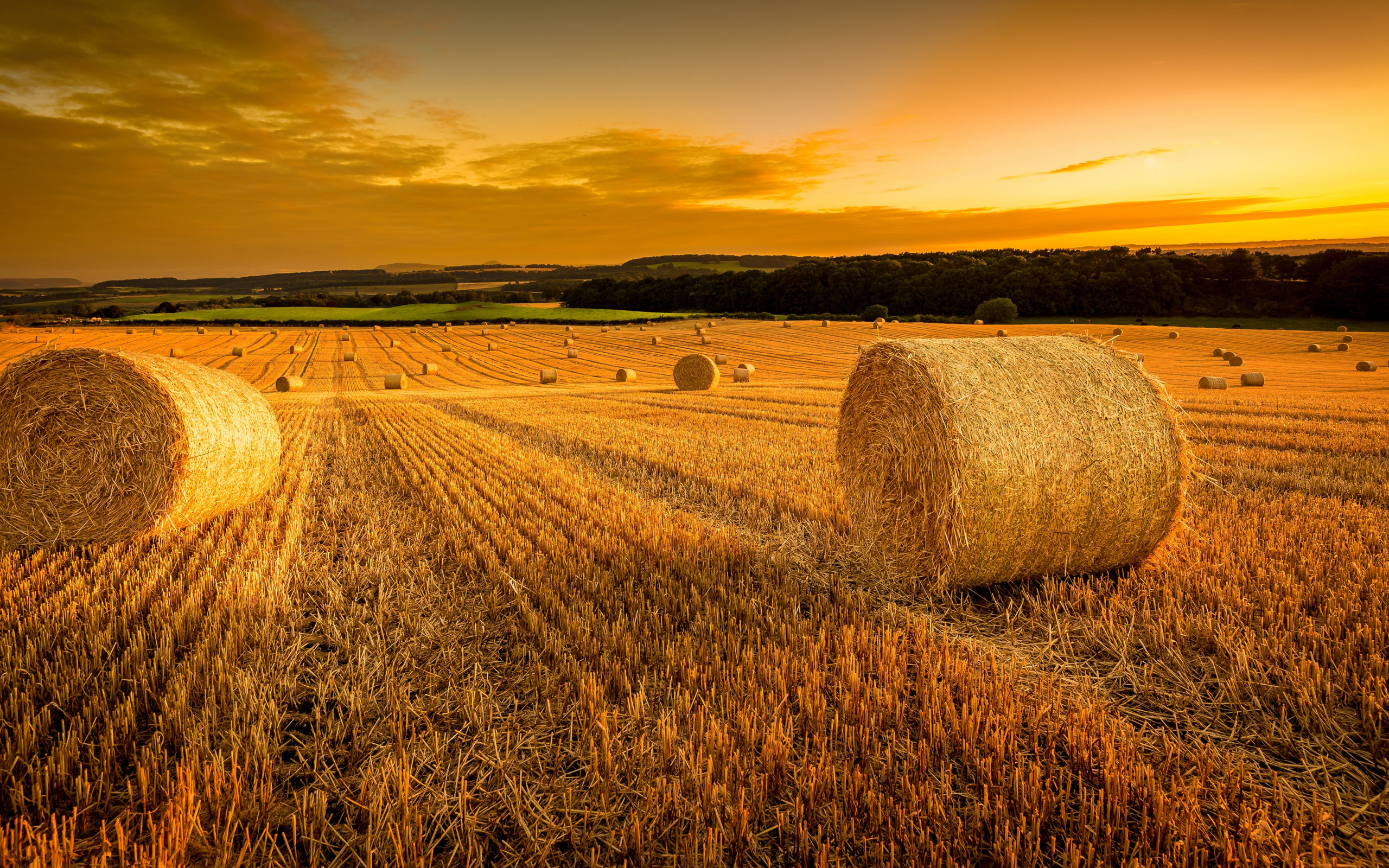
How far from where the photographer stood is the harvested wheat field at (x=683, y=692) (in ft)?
9.20

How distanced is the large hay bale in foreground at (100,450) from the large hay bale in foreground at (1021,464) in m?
7.27

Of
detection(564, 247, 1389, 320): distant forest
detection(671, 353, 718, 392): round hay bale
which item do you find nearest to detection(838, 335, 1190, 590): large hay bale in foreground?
detection(671, 353, 718, 392): round hay bale

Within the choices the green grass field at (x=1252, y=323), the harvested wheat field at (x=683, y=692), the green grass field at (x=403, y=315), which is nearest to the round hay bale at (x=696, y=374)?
the harvested wheat field at (x=683, y=692)

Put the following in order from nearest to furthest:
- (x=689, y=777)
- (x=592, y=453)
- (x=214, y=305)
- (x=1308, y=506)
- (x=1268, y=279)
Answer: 1. (x=689, y=777)
2. (x=1308, y=506)
3. (x=592, y=453)
4. (x=1268, y=279)
5. (x=214, y=305)

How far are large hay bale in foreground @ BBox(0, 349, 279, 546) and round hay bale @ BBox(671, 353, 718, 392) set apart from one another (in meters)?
19.6

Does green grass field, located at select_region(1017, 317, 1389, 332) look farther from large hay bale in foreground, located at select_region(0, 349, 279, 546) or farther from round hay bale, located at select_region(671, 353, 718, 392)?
large hay bale in foreground, located at select_region(0, 349, 279, 546)

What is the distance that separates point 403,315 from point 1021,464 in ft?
248

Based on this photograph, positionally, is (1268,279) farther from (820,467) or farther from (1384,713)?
(1384,713)

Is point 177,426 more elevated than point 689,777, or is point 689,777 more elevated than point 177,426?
point 177,426

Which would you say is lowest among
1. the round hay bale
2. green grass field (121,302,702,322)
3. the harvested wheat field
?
the harvested wheat field

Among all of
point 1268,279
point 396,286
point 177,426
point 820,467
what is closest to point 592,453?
point 820,467

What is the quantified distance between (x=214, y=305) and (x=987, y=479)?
287 feet

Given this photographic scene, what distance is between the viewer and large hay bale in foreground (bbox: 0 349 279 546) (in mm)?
7207

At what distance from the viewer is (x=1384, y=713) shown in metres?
3.42
